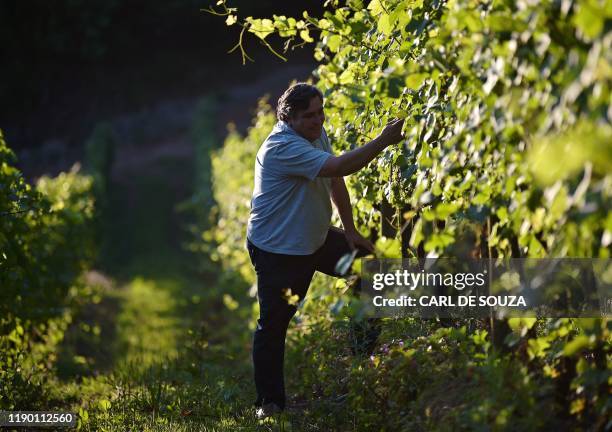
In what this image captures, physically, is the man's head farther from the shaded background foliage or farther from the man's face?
the shaded background foliage

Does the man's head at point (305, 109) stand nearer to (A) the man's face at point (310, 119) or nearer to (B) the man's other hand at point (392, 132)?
(A) the man's face at point (310, 119)

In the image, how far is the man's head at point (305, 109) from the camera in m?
4.16

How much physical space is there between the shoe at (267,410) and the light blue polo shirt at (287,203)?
770 mm

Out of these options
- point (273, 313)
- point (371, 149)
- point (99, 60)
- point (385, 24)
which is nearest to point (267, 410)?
point (273, 313)

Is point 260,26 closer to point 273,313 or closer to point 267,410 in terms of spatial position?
point 273,313

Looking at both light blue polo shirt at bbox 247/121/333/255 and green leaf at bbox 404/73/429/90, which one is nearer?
green leaf at bbox 404/73/429/90

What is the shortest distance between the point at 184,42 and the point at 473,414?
44700 millimetres

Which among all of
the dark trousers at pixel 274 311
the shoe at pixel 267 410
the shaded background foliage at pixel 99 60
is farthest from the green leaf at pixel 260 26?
the shaded background foliage at pixel 99 60

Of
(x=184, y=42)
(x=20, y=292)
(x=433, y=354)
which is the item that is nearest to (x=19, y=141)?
(x=184, y=42)

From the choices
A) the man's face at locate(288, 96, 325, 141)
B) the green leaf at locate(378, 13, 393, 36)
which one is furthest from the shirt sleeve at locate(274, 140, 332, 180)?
the green leaf at locate(378, 13, 393, 36)

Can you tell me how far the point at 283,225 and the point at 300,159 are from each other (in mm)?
378

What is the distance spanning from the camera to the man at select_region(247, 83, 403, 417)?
4.17m

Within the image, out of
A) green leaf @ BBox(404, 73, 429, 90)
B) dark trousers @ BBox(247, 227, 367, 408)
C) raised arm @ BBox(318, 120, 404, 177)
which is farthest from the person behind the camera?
dark trousers @ BBox(247, 227, 367, 408)

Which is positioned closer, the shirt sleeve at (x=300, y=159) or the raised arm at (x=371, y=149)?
the raised arm at (x=371, y=149)
